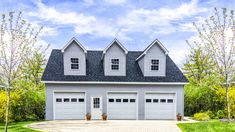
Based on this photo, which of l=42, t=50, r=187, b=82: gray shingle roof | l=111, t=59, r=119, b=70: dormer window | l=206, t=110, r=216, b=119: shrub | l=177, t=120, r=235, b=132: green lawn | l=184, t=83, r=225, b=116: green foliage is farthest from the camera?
l=184, t=83, r=225, b=116: green foliage

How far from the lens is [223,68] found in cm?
2120

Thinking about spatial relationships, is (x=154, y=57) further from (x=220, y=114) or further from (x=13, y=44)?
(x=13, y=44)

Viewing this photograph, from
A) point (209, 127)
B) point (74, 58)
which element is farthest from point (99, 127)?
point (74, 58)

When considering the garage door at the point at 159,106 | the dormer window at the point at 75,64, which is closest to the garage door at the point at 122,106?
the garage door at the point at 159,106

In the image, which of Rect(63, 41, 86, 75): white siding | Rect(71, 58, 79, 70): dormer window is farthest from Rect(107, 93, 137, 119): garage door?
Rect(71, 58, 79, 70): dormer window

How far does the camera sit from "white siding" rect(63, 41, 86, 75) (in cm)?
2498

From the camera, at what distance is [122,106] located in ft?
81.4

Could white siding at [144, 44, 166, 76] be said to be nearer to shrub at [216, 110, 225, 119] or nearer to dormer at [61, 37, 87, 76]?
dormer at [61, 37, 87, 76]

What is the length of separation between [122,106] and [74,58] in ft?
21.1

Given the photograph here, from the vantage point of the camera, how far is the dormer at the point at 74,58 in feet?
81.9

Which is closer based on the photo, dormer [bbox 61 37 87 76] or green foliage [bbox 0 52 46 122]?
green foliage [bbox 0 52 46 122]

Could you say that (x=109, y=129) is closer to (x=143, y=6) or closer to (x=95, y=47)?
(x=143, y=6)

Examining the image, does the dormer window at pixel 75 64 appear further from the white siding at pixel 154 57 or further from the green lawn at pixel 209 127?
the green lawn at pixel 209 127

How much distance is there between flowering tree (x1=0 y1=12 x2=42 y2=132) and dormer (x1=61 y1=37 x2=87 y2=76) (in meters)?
5.13
